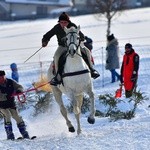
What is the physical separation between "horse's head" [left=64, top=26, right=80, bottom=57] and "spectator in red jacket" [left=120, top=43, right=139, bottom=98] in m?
3.39

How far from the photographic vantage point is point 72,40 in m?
8.12

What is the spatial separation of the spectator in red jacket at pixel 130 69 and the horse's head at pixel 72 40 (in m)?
3.39

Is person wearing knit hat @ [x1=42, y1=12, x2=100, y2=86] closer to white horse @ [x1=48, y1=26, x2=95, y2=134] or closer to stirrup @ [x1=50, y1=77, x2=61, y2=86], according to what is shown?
stirrup @ [x1=50, y1=77, x2=61, y2=86]

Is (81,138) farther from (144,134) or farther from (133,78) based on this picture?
(133,78)

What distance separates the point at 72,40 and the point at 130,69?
12.5 ft

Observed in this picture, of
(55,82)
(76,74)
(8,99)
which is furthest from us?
(8,99)

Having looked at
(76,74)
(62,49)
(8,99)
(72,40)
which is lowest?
(8,99)

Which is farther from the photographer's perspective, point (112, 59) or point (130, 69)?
point (112, 59)

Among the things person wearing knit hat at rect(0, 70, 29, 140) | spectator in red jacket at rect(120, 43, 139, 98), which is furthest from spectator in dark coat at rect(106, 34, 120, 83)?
person wearing knit hat at rect(0, 70, 29, 140)

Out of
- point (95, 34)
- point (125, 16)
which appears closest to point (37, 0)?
point (125, 16)

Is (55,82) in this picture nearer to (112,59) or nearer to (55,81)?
(55,81)

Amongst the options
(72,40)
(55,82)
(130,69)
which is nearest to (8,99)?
(55,82)

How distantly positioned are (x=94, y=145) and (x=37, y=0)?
74.4 meters

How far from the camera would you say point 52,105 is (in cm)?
1317
